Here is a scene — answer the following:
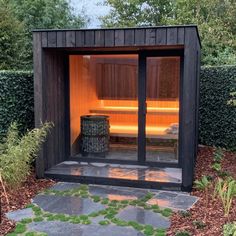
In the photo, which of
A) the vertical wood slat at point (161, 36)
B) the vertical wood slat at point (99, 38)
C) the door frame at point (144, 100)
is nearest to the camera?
the vertical wood slat at point (161, 36)

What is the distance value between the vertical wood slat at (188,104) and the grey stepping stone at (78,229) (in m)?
1.64

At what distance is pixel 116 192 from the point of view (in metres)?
5.12

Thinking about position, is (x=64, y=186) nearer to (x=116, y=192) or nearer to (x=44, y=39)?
(x=116, y=192)

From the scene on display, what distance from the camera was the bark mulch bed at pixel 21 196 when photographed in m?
3.91

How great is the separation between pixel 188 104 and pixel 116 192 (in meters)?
1.66

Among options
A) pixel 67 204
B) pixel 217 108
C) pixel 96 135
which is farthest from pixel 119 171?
pixel 217 108

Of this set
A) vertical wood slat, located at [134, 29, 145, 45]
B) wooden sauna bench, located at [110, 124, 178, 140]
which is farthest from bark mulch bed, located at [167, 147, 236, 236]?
vertical wood slat, located at [134, 29, 145, 45]

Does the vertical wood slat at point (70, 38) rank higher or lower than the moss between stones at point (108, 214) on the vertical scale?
higher

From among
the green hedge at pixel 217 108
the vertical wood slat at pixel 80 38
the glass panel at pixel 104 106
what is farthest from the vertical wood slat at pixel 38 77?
the green hedge at pixel 217 108

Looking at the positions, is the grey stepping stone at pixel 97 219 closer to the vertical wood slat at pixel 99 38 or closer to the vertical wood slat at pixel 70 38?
the vertical wood slat at pixel 99 38

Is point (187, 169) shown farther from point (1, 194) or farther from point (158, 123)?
point (1, 194)

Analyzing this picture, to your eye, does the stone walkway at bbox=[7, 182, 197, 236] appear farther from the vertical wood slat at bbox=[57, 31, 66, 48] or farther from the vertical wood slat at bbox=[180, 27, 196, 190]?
the vertical wood slat at bbox=[57, 31, 66, 48]

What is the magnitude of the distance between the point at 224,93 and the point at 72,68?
10.9 feet

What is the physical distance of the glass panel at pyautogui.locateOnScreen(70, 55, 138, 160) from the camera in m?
6.23
